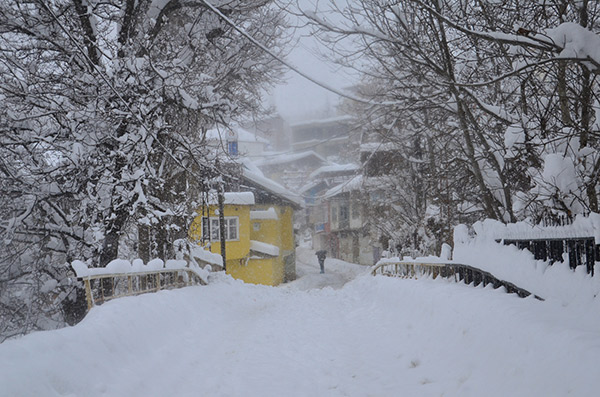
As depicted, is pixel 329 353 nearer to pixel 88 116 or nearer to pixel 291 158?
pixel 88 116

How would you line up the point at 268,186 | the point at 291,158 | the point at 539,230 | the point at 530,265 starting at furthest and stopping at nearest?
the point at 291,158 → the point at 268,186 → the point at 530,265 → the point at 539,230

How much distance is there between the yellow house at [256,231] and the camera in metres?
29.9

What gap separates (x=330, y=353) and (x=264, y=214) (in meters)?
28.1

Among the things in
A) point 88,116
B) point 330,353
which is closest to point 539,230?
point 330,353

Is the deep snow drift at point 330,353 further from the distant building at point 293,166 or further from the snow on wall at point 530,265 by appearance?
the distant building at point 293,166

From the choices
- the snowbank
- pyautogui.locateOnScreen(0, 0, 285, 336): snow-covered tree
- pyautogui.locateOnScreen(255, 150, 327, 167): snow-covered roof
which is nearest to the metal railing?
the snowbank

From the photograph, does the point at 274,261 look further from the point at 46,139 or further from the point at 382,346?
the point at 382,346

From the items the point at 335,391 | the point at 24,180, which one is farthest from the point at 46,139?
the point at 335,391

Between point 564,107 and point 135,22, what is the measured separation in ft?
32.7

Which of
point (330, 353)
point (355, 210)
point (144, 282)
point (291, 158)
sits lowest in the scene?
point (330, 353)

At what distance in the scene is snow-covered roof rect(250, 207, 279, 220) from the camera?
34.2 meters

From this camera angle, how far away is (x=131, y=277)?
28.0ft

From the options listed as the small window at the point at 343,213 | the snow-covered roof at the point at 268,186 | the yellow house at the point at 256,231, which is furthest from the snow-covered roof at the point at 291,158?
the snow-covered roof at the point at 268,186

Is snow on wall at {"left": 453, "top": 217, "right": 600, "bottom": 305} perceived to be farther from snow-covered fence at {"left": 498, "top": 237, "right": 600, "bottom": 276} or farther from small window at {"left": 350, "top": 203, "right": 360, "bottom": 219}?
small window at {"left": 350, "top": 203, "right": 360, "bottom": 219}
